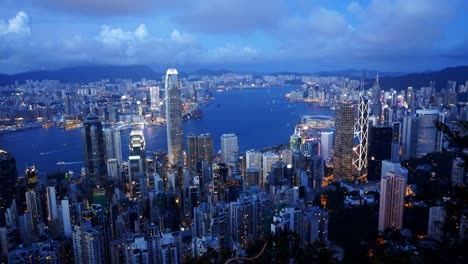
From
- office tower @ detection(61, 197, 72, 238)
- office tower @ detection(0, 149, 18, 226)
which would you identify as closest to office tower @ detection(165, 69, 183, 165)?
office tower @ detection(0, 149, 18, 226)

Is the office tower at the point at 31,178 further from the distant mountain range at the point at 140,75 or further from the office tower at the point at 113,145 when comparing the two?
the distant mountain range at the point at 140,75

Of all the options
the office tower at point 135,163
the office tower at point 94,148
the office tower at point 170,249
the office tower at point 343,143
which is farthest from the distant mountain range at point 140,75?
the office tower at point 170,249

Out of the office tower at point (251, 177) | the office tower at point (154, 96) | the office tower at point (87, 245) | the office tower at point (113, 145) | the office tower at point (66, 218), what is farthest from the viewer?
the office tower at point (154, 96)

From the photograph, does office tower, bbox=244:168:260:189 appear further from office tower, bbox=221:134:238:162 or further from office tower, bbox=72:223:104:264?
office tower, bbox=72:223:104:264

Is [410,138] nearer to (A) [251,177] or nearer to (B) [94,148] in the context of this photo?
(A) [251,177]

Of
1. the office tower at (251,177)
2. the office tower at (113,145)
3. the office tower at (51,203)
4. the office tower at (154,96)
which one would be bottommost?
the office tower at (251,177)

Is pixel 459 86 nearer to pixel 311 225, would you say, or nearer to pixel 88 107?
pixel 311 225
